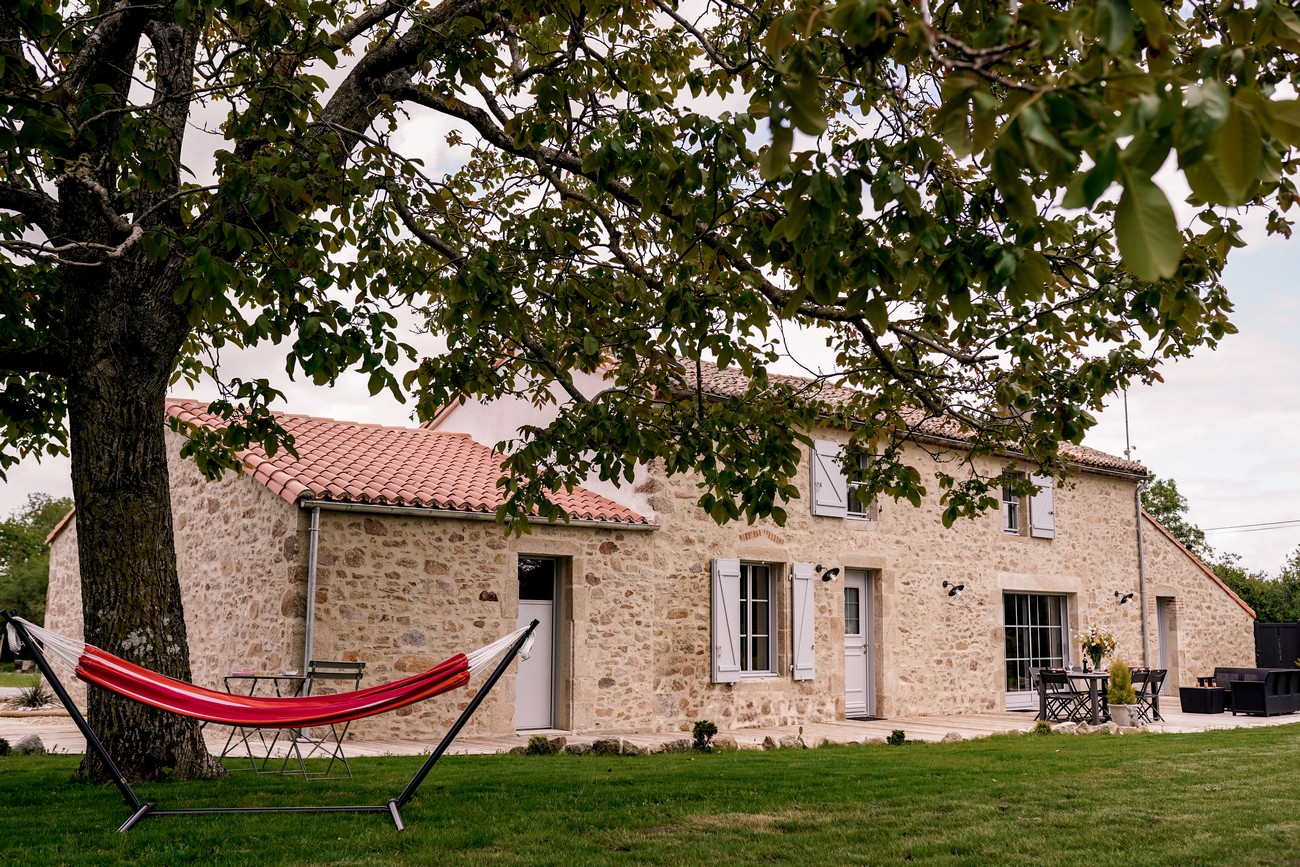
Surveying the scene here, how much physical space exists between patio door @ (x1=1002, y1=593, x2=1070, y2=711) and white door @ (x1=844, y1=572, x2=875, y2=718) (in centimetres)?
280

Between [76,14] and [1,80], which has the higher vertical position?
[76,14]

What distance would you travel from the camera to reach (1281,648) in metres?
19.2

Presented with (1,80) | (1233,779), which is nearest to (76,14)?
(1,80)

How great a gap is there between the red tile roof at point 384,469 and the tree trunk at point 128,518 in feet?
10.4

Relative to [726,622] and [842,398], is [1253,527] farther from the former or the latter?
[726,622]

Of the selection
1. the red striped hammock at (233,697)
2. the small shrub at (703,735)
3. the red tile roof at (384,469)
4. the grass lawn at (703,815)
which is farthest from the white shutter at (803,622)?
the red striped hammock at (233,697)

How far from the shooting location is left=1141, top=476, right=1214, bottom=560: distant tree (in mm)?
36156

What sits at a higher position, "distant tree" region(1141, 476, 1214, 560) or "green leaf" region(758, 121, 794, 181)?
"distant tree" region(1141, 476, 1214, 560)

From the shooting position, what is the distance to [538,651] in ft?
38.0

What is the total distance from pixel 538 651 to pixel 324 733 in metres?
2.72

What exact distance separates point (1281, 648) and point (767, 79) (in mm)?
18915

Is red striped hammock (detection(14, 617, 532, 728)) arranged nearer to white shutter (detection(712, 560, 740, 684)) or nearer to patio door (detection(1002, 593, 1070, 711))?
white shutter (detection(712, 560, 740, 684))

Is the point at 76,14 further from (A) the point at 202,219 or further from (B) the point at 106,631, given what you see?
(B) the point at 106,631

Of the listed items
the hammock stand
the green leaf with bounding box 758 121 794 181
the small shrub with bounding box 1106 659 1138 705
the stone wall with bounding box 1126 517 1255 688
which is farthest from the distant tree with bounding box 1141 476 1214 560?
the green leaf with bounding box 758 121 794 181
